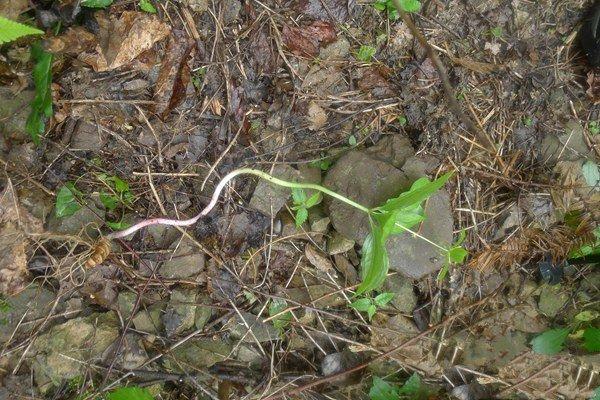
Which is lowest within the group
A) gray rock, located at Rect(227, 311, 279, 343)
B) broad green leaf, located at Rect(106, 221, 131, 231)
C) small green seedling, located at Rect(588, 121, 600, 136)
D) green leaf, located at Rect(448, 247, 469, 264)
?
gray rock, located at Rect(227, 311, 279, 343)

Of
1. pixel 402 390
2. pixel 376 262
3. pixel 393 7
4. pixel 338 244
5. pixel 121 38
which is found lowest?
pixel 402 390

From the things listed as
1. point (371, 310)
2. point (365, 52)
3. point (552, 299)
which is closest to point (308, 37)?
point (365, 52)

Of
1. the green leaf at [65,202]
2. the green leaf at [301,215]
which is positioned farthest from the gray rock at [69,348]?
the green leaf at [301,215]

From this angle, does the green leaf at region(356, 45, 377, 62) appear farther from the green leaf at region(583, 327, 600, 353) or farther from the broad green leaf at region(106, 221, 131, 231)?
the green leaf at region(583, 327, 600, 353)

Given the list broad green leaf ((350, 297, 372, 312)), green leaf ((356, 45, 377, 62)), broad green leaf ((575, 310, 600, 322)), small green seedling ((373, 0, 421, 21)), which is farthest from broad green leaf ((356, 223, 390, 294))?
broad green leaf ((575, 310, 600, 322))

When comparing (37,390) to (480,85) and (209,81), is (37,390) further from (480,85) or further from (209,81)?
(480,85)

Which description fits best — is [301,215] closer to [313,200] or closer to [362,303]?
[313,200]

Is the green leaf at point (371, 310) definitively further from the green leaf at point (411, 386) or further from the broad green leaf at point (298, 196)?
the broad green leaf at point (298, 196)
